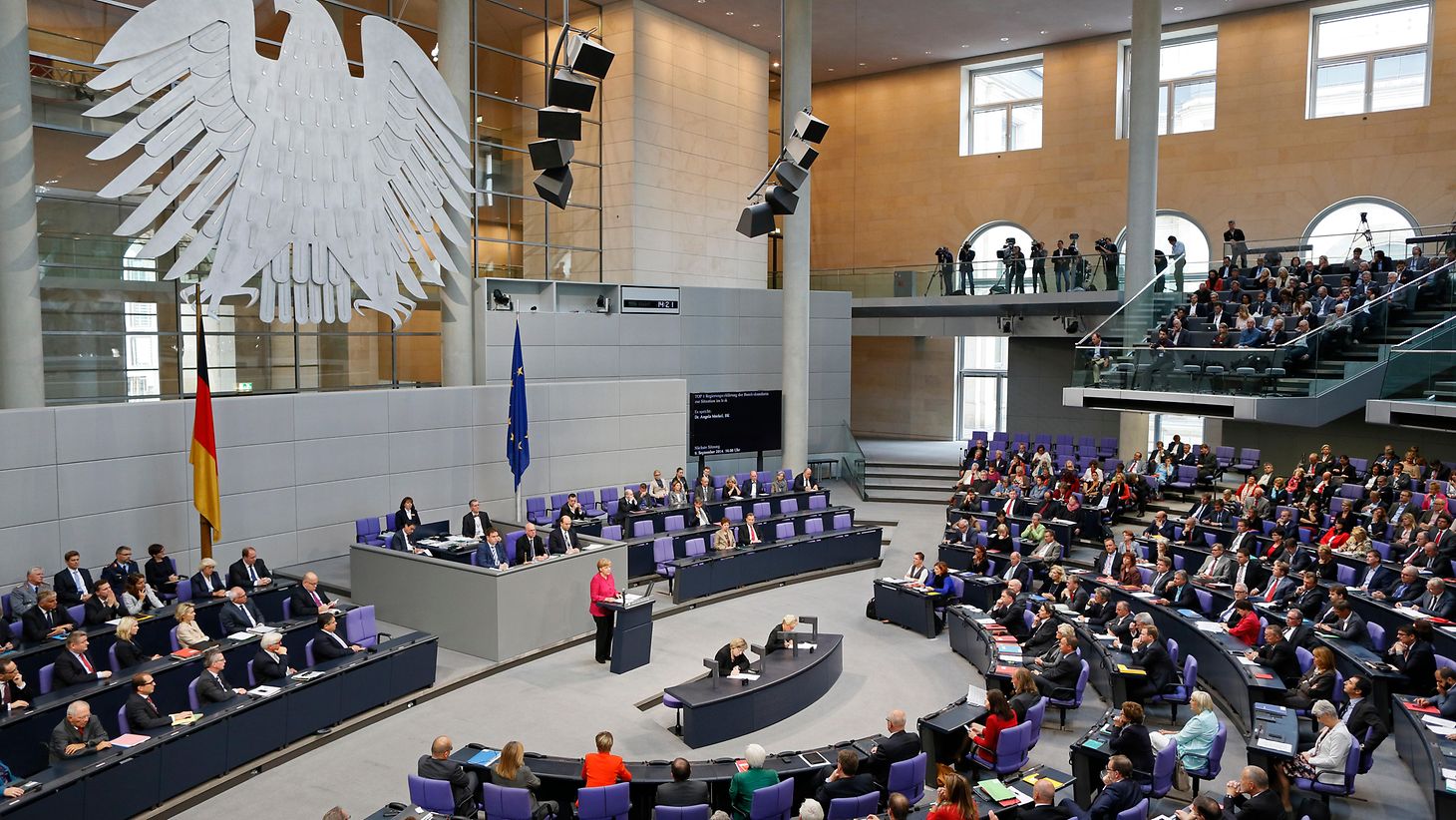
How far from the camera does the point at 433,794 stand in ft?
23.8

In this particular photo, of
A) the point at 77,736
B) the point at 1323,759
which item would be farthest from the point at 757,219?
the point at 77,736

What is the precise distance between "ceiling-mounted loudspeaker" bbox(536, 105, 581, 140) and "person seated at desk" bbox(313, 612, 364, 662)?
6361 millimetres

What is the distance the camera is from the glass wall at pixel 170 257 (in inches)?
561

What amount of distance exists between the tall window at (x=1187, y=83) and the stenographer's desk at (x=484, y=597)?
2144 centimetres

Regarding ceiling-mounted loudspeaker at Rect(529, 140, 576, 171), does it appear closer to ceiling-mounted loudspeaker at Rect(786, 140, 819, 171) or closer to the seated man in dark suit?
ceiling-mounted loudspeaker at Rect(786, 140, 819, 171)

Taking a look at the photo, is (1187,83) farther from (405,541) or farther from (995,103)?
(405,541)

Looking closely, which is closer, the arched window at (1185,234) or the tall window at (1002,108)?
the arched window at (1185,234)

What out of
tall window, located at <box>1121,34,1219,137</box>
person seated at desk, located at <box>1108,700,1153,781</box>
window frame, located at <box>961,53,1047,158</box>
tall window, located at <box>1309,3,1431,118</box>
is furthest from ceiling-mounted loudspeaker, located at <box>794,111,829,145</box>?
tall window, located at <box>1309,3,1431,118</box>

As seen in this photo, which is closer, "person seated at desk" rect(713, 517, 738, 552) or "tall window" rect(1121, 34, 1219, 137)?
"person seated at desk" rect(713, 517, 738, 552)

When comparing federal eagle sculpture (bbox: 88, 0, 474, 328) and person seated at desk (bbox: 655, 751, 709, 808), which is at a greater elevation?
federal eagle sculpture (bbox: 88, 0, 474, 328)

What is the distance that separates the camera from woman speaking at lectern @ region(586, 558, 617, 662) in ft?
39.5

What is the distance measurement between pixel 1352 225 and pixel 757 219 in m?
17.6

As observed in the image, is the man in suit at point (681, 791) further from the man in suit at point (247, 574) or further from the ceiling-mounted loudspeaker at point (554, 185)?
the ceiling-mounted loudspeaker at point (554, 185)

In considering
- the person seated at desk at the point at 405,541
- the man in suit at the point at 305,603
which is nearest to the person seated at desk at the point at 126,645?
the man in suit at the point at 305,603
